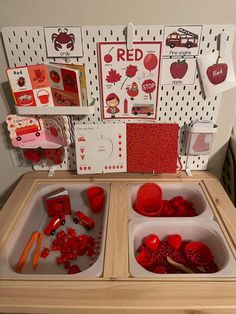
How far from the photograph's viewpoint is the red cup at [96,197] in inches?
36.9

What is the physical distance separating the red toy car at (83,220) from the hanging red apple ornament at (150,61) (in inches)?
23.1

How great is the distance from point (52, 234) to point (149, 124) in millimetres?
543

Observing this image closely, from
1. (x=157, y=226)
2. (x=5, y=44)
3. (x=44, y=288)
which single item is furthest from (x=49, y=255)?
(x=5, y=44)

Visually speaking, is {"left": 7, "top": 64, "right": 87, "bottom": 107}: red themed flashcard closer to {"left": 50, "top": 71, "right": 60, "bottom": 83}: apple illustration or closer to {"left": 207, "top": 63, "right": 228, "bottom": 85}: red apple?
{"left": 50, "top": 71, "right": 60, "bottom": 83}: apple illustration

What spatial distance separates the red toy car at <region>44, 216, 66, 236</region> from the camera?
2.98 ft

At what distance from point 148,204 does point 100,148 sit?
0.29m

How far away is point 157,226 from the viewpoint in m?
0.81

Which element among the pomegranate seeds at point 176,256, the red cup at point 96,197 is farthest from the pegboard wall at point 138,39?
the pomegranate seeds at point 176,256

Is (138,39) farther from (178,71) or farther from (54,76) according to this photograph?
(54,76)

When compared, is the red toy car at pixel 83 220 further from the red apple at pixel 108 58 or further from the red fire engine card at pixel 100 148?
the red apple at pixel 108 58

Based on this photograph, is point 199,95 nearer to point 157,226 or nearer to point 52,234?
point 157,226

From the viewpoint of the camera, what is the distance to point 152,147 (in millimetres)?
937

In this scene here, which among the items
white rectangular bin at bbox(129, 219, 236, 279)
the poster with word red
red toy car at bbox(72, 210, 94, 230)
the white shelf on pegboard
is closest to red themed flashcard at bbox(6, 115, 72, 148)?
the white shelf on pegboard

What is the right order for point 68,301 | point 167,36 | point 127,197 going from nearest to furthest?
point 68,301, point 167,36, point 127,197
